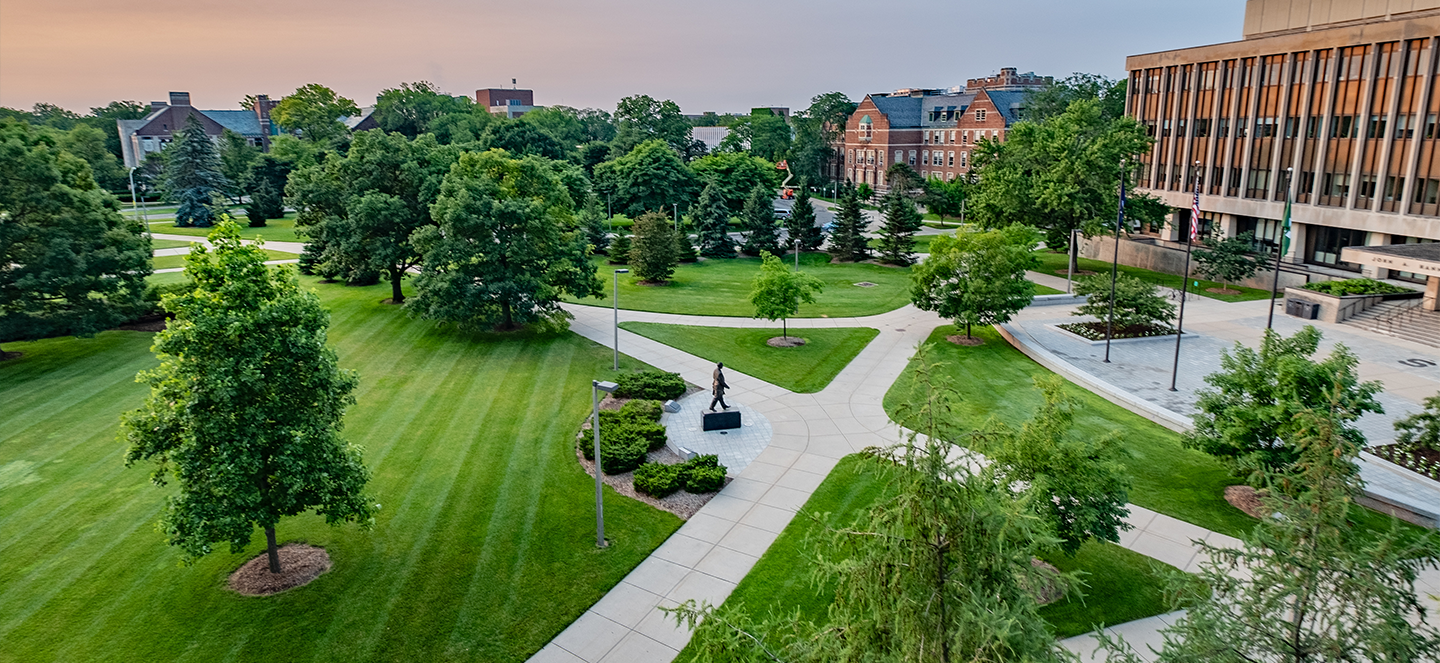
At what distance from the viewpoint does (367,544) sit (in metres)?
17.4

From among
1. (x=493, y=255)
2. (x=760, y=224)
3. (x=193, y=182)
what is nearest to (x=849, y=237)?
(x=760, y=224)

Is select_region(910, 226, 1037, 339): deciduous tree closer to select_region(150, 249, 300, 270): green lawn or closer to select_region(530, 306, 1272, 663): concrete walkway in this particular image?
select_region(530, 306, 1272, 663): concrete walkway

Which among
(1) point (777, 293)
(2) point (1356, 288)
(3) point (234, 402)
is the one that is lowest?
(2) point (1356, 288)

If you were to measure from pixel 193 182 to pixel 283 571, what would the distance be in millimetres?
68496

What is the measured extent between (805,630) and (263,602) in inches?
467

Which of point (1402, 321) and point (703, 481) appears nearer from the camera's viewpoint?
point (703, 481)

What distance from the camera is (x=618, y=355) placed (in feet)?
105

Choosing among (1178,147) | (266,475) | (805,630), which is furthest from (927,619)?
(1178,147)

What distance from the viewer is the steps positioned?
3198cm

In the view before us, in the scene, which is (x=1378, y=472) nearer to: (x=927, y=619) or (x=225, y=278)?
(x=927, y=619)

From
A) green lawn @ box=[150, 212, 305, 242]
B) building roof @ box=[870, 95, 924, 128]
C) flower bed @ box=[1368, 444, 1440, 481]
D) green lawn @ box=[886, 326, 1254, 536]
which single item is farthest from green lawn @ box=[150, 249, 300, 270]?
building roof @ box=[870, 95, 924, 128]

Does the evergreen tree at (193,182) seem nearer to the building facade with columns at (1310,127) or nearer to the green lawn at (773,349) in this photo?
the green lawn at (773,349)

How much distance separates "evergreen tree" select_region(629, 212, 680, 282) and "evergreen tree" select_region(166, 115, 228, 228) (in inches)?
1751

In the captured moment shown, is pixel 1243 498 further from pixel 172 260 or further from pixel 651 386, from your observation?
pixel 172 260
